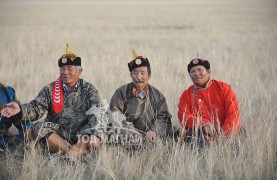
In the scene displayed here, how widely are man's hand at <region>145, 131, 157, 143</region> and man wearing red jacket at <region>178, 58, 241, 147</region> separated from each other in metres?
0.36

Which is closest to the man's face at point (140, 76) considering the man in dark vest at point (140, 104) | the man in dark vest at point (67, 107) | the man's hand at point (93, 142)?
the man in dark vest at point (140, 104)

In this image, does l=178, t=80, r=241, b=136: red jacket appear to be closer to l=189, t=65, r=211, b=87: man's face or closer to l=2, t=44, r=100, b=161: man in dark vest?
l=189, t=65, r=211, b=87: man's face

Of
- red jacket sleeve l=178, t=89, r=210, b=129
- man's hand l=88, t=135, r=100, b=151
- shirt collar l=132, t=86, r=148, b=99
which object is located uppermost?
shirt collar l=132, t=86, r=148, b=99

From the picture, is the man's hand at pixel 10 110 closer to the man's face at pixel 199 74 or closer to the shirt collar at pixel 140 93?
the shirt collar at pixel 140 93

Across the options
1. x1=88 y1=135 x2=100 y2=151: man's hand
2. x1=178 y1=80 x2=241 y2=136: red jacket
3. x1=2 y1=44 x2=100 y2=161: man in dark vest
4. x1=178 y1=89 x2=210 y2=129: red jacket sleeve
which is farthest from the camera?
x1=178 y1=80 x2=241 y2=136: red jacket

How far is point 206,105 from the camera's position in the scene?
13.2 feet

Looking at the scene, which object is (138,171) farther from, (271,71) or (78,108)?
(271,71)

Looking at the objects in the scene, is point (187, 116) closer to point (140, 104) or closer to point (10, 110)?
point (140, 104)

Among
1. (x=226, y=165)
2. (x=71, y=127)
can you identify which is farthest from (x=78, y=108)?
(x=226, y=165)

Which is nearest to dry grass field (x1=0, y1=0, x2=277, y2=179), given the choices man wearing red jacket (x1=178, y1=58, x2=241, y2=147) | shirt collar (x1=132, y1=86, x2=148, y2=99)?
man wearing red jacket (x1=178, y1=58, x2=241, y2=147)

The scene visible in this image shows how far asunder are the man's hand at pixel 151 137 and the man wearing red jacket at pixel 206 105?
0.36 meters

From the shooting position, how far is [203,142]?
362 centimetres

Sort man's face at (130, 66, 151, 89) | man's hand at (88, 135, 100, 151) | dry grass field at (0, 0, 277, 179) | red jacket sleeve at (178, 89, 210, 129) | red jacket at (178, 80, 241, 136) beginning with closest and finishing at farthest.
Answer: dry grass field at (0, 0, 277, 179) → man's hand at (88, 135, 100, 151) → red jacket sleeve at (178, 89, 210, 129) → red jacket at (178, 80, 241, 136) → man's face at (130, 66, 151, 89)

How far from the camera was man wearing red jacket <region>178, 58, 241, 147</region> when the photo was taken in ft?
12.4
